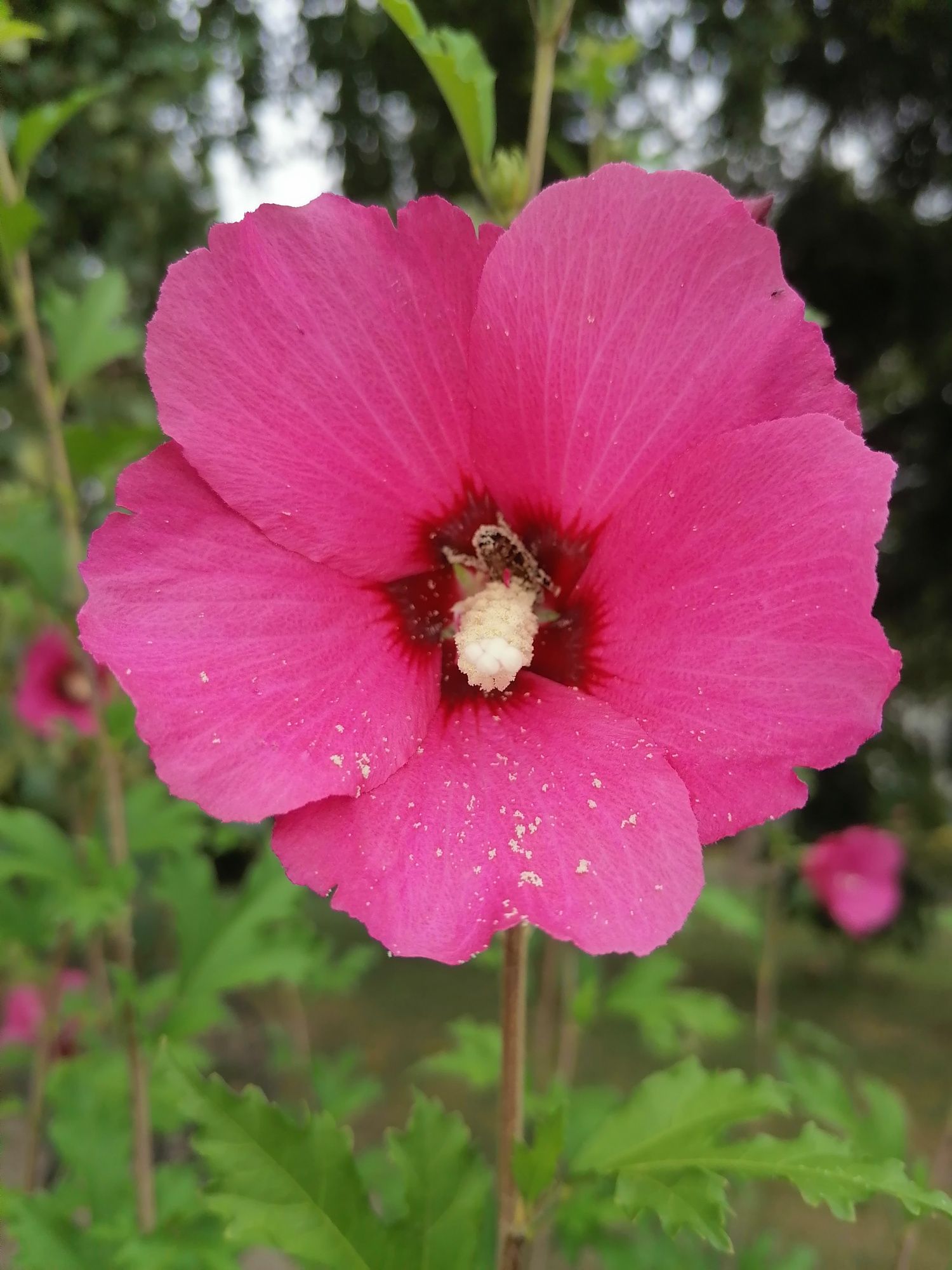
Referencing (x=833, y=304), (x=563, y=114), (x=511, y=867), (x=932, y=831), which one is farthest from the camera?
(x=932, y=831)

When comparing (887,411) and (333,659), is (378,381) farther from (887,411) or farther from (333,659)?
(887,411)

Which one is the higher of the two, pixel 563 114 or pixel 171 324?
pixel 171 324

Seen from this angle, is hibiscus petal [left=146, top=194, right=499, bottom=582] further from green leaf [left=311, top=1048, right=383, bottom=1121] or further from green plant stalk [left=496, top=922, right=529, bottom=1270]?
green leaf [left=311, top=1048, right=383, bottom=1121]

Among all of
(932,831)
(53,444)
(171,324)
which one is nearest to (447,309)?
(171,324)

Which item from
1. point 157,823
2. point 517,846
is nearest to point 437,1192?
point 517,846

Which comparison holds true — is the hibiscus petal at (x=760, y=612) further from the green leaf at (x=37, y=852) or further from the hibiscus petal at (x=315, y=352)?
the green leaf at (x=37, y=852)

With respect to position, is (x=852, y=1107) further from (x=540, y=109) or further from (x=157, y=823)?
(x=540, y=109)
